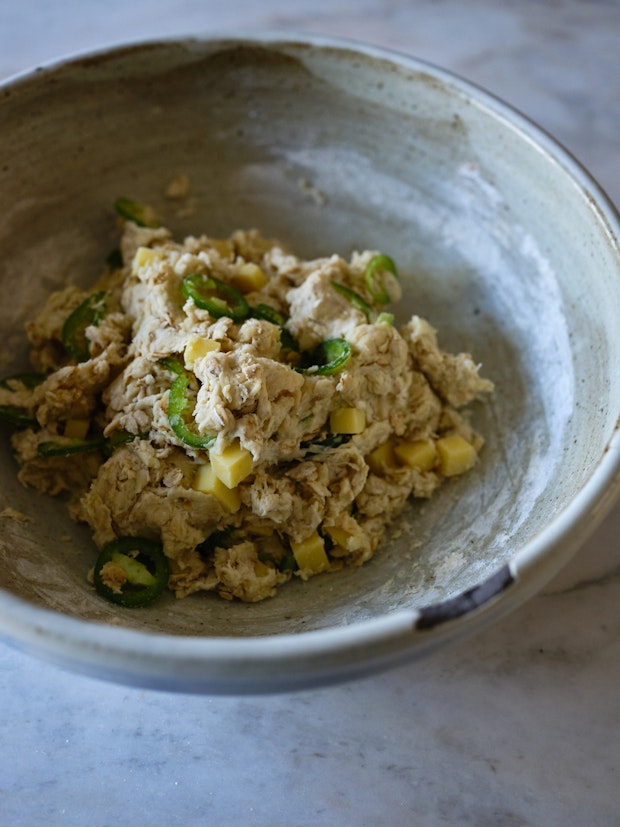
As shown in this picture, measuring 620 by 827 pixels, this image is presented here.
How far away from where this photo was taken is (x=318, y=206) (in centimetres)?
349

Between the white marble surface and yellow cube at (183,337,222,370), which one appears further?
yellow cube at (183,337,222,370)

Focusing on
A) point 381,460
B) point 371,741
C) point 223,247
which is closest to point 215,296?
point 223,247

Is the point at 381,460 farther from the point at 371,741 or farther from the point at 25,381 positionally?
the point at 25,381

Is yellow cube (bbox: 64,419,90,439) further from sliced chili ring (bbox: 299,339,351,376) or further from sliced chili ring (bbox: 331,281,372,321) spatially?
sliced chili ring (bbox: 331,281,372,321)

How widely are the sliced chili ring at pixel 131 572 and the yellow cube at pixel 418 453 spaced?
0.85 metres

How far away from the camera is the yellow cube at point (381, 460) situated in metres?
2.78

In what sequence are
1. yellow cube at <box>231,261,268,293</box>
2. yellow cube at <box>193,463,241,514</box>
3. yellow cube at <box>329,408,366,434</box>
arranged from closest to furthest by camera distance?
yellow cube at <box>193,463,241,514</box> → yellow cube at <box>329,408,366,434</box> → yellow cube at <box>231,261,268,293</box>

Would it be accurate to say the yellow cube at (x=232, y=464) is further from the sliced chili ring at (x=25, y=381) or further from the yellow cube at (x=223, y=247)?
the yellow cube at (x=223, y=247)

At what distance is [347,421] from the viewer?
263cm

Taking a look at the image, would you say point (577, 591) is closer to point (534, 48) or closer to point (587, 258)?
point (587, 258)

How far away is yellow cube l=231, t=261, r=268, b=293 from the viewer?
9.80 feet

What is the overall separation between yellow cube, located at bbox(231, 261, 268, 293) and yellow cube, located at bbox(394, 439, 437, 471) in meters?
0.76

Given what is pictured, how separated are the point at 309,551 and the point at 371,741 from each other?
22.4 inches

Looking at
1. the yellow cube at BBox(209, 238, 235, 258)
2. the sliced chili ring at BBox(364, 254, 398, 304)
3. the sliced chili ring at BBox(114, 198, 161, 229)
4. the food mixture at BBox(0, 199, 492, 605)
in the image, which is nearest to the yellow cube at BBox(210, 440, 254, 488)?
the food mixture at BBox(0, 199, 492, 605)
